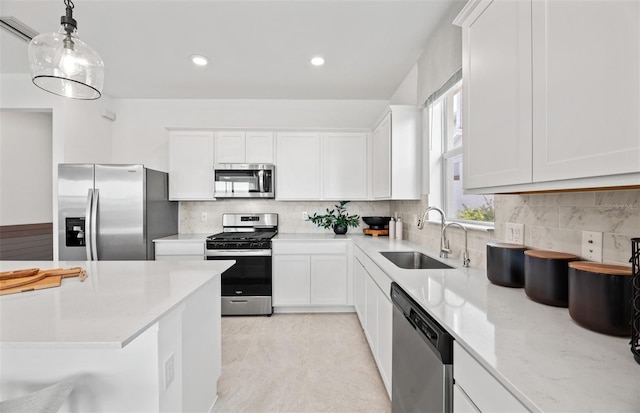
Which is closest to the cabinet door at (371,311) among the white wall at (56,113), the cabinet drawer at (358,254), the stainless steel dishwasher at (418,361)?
the cabinet drawer at (358,254)

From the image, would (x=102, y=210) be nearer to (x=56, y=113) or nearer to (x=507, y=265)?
(x=56, y=113)

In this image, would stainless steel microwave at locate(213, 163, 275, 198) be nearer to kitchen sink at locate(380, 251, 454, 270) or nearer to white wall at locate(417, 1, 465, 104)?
kitchen sink at locate(380, 251, 454, 270)

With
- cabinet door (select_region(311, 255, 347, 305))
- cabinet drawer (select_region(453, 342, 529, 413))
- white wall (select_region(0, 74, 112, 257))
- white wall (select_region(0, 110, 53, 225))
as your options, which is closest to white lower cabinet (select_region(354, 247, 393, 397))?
cabinet door (select_region(311, 255, 347, 305))

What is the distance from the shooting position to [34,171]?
13.6ft

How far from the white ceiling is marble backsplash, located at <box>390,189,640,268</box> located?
1.54 metres

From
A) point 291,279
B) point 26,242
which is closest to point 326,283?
point 291,279

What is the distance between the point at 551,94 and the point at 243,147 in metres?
3.25

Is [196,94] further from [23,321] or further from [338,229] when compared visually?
[23,321]

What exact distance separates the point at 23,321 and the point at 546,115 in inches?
74.0

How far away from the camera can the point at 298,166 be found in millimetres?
3738

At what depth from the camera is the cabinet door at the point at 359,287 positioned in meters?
2.80

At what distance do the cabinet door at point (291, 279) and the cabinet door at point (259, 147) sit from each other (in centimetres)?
126

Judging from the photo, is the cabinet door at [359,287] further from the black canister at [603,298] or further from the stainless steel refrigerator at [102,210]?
the stainless steel refrigerator at [102,210]

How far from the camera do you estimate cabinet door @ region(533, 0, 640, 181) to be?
721mm
